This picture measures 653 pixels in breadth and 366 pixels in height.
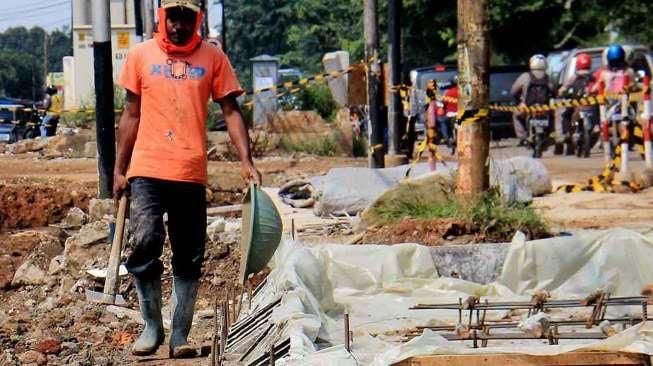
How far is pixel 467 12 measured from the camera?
31.8 ft

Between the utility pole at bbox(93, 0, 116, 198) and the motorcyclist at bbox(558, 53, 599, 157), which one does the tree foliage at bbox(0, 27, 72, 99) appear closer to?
the motorcyclist at bbox(558, 53, 599, 157)

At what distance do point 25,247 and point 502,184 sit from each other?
4.39 meters

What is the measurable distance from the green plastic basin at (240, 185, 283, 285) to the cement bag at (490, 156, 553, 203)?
434 cm

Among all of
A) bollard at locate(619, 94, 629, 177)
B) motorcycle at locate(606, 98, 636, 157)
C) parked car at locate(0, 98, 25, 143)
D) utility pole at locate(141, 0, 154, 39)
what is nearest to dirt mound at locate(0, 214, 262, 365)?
bollard at locate(619, 94, 629, 177)

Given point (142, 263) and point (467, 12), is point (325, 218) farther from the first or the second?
point (142, 263)

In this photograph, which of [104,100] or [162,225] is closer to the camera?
[162,225]

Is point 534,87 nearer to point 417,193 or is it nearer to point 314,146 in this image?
point 314,146

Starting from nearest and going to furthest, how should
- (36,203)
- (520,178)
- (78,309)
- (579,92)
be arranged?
(78,309), (520,178), (36,203), (579,92)

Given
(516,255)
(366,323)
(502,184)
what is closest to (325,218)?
(502,184)

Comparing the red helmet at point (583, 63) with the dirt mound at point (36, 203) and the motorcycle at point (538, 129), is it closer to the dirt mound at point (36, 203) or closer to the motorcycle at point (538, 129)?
the motorcycle at point (538, 129)

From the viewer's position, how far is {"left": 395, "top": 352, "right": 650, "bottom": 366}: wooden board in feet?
15.9

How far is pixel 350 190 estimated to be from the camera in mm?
12586

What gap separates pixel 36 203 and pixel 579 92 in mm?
9482

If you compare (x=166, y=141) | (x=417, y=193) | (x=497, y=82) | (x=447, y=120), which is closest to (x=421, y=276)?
(x=417, y=193)
